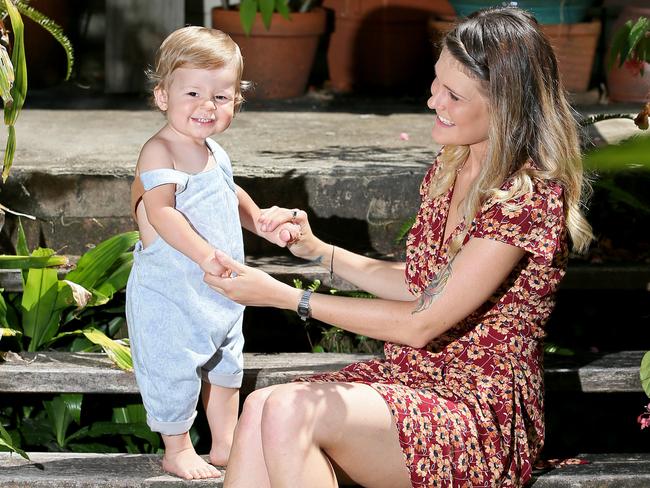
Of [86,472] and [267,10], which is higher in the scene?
[267,10]

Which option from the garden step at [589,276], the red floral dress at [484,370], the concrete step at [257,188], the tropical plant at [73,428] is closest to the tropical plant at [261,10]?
the concrete step at [257,188]

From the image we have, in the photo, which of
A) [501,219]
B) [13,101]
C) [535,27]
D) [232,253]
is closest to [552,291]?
[501,219]

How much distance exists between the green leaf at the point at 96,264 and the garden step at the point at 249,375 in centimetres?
28

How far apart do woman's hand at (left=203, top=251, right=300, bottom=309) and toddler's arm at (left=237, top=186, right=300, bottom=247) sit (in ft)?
0.79

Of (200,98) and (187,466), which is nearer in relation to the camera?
(200,98)

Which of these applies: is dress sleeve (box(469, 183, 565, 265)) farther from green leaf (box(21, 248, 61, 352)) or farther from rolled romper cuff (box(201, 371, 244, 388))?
green leaf (box(21, 248, 61, 352))

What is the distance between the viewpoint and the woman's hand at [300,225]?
117 inches

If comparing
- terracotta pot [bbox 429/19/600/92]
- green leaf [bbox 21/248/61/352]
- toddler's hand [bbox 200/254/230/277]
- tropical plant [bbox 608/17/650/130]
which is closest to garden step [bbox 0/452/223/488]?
green leaf [bbox 21/248/61/352]

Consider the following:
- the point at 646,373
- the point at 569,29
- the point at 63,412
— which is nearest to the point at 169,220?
the point at 63,412

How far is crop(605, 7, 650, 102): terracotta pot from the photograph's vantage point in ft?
18.1

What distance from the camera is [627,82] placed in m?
5.57

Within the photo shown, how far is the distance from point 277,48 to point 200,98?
297 centimetres

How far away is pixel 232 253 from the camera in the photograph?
2.98m

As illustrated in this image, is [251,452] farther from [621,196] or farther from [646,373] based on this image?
[621,196]
